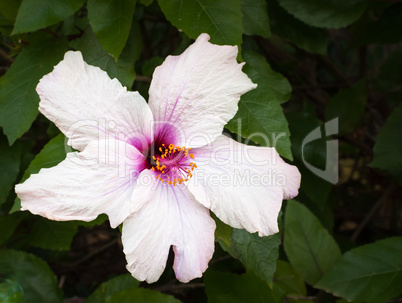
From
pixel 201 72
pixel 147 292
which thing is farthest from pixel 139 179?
pixel 147 292

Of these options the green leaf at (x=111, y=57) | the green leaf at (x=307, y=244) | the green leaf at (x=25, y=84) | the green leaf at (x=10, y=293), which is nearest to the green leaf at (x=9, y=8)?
the green leaf at (x=25, y=84)

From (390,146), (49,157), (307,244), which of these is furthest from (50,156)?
(390,146)

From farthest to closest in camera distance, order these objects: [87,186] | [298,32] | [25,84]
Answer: [298,32] < [25,84] < [87,186]

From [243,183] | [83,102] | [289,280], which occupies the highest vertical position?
[83,102]

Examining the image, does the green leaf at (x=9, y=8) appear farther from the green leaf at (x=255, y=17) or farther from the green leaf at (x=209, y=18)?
the green leaf at (x=255, y=17)

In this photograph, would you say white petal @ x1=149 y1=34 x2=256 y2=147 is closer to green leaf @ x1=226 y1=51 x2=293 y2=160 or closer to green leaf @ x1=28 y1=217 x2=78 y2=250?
green leaf @ x1=226 y1=51 x2=293 y2=160

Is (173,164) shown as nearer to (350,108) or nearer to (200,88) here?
(200,88)

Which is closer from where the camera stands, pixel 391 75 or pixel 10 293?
pixel 10 293

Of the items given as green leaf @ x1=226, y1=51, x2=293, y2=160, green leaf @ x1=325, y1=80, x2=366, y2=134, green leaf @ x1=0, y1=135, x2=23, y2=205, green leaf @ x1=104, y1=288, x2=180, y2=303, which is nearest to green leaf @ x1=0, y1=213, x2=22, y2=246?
green leaf @ x1=0, y1=135, x2=23, y2=205
